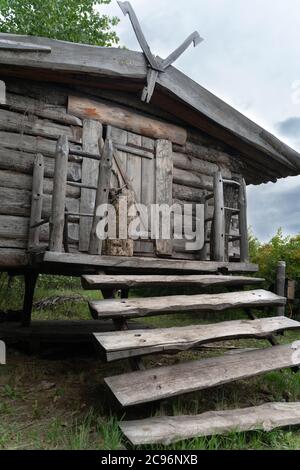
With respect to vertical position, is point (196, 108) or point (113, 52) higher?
point (113, 52)

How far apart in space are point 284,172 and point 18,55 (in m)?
4.93

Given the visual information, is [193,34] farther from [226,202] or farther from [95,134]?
[226,202]

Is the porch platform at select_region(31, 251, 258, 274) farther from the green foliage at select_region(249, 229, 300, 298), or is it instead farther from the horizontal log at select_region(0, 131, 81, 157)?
the green foliage at select_region(249, 229, 300, 298)

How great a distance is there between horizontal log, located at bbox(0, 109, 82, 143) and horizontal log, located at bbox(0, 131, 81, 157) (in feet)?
0.21

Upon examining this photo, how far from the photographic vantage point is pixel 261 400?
12.0 ft

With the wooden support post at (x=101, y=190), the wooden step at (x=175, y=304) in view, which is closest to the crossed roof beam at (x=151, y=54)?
the wooden support post at (x=101, y=190)

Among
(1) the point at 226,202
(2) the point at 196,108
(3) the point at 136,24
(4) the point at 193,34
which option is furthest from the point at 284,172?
(3) the point at 136,24

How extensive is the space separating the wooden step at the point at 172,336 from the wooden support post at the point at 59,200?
1085 millimetres

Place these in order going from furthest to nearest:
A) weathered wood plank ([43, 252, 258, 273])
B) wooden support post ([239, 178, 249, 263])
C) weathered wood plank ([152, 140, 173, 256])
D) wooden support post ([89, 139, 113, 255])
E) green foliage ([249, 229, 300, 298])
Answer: green foliage ([249, 229, 300, 298]) → weathered wood plank ([152, 140, 173, 256]) → wooden support post ([239, 178, 249, 263]) → wooden support post ([89, 139, 113, 255]) → weathered wood plank ([43, 252, 258, 273])

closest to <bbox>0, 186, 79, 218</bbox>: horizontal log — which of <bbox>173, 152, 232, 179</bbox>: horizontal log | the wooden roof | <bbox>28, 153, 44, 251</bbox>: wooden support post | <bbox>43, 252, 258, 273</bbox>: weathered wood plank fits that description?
<bbox>28, 153, 44, 251</bbox>: wooden support post

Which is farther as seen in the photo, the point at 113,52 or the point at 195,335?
the point at 113,52

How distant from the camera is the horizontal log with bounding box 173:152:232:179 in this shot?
19.9 ft

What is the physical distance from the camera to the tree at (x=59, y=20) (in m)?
12.2

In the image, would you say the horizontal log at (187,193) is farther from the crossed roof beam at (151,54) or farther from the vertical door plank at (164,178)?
the crossed roof beam at (151,54)
